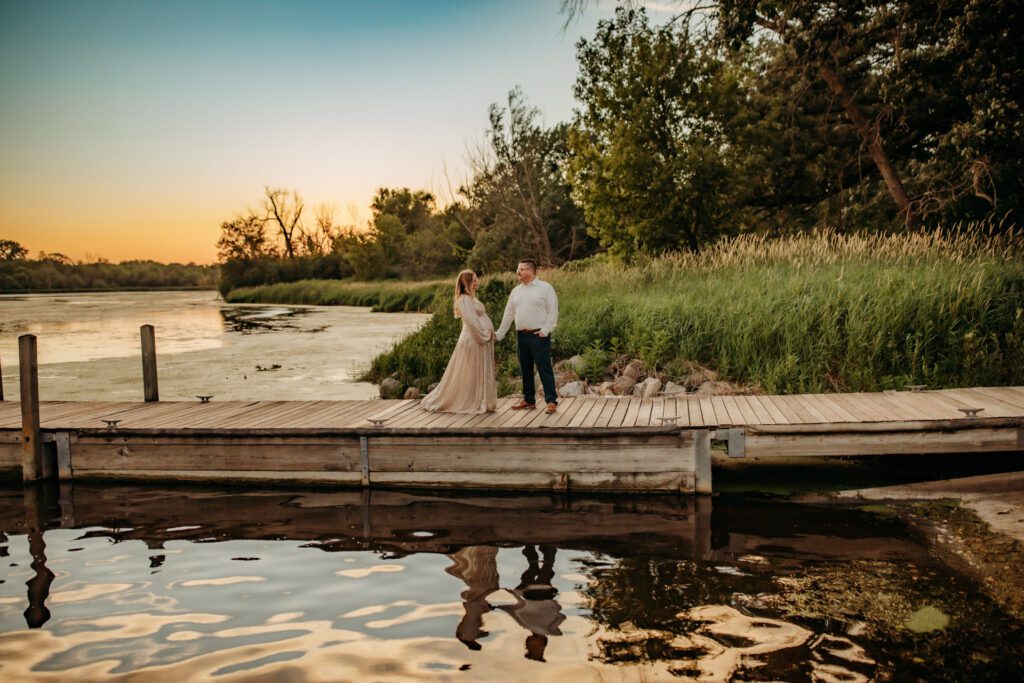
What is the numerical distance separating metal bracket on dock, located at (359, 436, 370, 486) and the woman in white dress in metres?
1.10

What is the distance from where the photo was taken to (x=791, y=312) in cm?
1092

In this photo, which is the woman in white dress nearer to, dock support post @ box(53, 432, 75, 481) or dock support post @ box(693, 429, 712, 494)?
dock support post @ box(693, 429, 712, 494)

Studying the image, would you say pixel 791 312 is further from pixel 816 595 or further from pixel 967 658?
pixel 967 658

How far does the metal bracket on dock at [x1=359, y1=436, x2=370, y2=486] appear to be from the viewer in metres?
7.97

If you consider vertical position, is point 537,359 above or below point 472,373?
above

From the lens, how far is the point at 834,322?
10.6 metres

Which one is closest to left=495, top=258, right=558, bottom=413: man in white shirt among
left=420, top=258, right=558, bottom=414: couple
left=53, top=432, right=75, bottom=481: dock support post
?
left=420, top=258, right=558, bottom=414: couple

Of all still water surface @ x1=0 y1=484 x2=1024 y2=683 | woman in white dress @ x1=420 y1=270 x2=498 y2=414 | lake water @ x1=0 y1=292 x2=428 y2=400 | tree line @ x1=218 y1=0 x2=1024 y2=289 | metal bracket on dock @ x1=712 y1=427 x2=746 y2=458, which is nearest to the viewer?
still water surface @ x1=0 y1=484 x2=1024 y2=683

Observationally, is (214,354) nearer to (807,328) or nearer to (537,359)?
(537,359)

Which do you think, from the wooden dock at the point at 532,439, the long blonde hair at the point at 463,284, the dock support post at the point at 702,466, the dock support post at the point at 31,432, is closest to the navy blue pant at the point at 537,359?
the wooden dock at the point at 532,439

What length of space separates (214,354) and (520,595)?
51.8 ft

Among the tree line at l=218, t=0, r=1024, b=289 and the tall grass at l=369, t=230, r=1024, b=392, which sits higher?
the tree line at l=218, t=0, r=1024, b=289

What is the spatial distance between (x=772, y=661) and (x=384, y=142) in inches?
1132

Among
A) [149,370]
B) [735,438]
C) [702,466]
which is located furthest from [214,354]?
[735,438]
